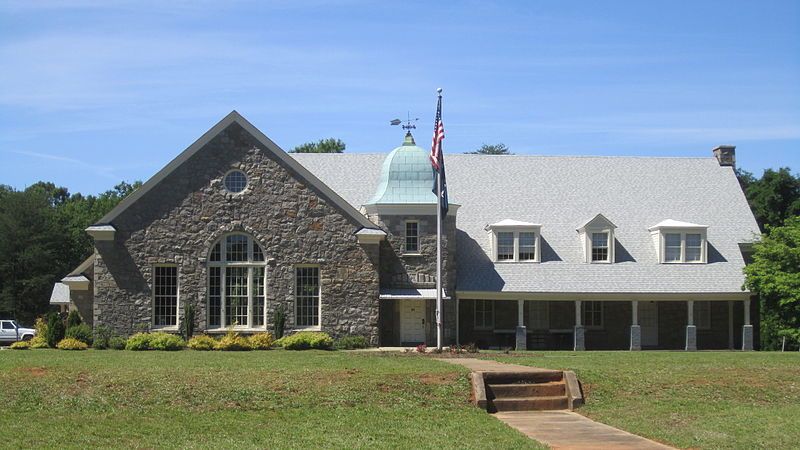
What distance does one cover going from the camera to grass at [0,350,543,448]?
15.1 m

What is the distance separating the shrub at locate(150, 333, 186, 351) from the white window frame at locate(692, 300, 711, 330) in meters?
19.7

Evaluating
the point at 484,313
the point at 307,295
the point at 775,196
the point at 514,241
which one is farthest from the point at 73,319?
the point at 775,196

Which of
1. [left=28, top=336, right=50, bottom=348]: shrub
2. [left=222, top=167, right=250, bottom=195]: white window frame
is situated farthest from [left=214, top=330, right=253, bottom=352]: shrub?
[left=28, top=336, right=50, bottom=348]: shrub

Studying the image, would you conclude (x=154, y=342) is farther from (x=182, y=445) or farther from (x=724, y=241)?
(x=724, y=241)

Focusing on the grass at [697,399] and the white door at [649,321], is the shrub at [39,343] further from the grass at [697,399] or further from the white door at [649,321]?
the white door at [649,321]

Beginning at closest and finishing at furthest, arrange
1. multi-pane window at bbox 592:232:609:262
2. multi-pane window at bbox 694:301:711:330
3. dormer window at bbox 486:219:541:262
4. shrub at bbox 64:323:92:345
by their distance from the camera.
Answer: shrub at bbox 64:323:92:345 → dormer window at bbox 486:219:541:262 → multi-pane window at bbox 592:232:609:262 → multi-pane window at bbox 694:301:711:330

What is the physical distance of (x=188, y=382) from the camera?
18.8m

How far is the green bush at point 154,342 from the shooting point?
32156mm

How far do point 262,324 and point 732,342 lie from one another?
1805cm

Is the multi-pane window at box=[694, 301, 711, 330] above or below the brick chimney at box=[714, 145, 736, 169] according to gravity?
below

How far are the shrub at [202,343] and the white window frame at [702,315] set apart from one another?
18.7 metres

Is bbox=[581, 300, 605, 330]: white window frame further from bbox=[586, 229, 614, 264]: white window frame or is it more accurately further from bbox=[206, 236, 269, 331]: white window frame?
bbox=[206, 236, 269, 331]: white window frame

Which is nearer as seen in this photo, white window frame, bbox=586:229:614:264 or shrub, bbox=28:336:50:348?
shrub, bbox=28:336:50:348

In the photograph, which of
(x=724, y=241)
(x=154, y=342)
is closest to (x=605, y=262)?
(x=724, y=241)
